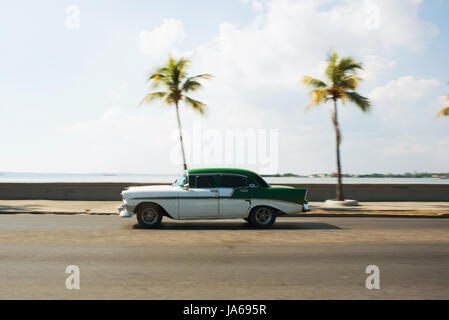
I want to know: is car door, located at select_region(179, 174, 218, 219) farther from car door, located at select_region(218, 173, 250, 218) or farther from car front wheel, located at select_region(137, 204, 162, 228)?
car front wheel, located at select_region(137, 204, 162, 228)

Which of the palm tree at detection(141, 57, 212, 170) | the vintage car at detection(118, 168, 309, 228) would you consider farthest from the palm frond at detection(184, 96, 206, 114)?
the vintage car at detection(118, 168, 309, 228)

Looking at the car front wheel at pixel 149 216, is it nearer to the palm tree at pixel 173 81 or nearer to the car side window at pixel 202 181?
the car side window at pixel 202 181

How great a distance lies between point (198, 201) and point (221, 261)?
187 inches

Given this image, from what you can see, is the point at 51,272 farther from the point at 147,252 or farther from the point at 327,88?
the point at 327,88

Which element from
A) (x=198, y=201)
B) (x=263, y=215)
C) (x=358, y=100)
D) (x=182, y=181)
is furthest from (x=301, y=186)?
(x=198, y=201)

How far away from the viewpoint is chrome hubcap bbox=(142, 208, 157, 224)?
12547 millimetres

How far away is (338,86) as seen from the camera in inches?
891

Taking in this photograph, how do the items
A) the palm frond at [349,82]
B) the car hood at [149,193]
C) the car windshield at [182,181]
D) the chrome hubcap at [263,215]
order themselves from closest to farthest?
the car hood at [149,193], the car windshield at [182,181], the chrome hubcap at [263,215], the palm frond at [349,82]

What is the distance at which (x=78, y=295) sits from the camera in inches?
215

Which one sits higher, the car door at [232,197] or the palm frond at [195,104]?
the palm frond at [195,104]

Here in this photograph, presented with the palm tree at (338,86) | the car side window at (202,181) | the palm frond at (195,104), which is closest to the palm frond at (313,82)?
the palm tree at (338,86)

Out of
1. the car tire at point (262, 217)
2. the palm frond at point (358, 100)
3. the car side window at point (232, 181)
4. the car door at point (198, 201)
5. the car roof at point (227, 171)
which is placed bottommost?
the car tire at point (262, 217)

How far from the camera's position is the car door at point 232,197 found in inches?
493

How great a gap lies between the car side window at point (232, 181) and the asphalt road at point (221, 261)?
130cm
